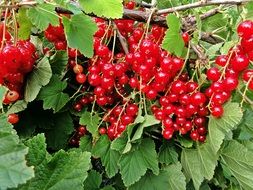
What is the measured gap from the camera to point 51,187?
0.53 m

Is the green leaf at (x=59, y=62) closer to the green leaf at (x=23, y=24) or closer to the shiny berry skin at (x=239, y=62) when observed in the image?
the green leaf at (x=23, y=24)

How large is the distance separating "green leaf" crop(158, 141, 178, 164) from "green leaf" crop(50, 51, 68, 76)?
0.85 ft

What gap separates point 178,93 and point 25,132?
326 millimetres

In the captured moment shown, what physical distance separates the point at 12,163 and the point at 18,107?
1.50 feet

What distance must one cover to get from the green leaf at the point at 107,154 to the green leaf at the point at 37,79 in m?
0.16

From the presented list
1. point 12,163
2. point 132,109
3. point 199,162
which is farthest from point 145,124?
point 12,163

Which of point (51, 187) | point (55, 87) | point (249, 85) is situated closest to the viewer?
point (51, 187)

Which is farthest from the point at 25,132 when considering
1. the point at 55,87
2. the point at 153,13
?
the point at 153,13

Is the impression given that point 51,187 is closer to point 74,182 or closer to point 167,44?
point 74,182

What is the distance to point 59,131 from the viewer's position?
931mm

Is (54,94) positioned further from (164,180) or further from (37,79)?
(164,180)

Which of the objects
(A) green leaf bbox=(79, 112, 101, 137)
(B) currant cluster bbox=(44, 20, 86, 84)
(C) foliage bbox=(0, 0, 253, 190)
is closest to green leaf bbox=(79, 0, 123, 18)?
(C) foliage bbox=(0, 0, 253, 190)

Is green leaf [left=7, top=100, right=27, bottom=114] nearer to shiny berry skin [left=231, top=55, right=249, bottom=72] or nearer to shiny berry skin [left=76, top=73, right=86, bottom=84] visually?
shiny berry skin [left=76, top=73, right=86, bottom=84]

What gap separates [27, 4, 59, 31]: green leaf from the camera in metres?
0.76
